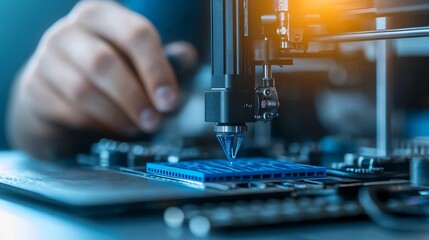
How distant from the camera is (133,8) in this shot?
2.40 m

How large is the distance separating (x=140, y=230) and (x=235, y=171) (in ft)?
0.77

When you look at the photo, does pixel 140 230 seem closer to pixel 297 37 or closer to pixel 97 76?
pixel 297 37

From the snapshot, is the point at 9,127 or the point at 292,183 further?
the point at 9,127

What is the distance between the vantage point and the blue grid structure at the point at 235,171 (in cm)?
102

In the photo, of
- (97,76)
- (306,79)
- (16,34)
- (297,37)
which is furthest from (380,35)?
(16,34)

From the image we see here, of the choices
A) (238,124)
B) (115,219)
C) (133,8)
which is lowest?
(115,219)

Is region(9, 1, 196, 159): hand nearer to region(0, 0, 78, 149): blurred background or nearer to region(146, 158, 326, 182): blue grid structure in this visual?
region(0, 0, 78, 149): blurred background

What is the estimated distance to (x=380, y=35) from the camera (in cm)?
111

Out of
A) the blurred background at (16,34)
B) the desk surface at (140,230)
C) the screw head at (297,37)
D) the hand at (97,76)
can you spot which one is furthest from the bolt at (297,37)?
the blurred background at (16,34)

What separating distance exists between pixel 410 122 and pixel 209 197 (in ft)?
6.33

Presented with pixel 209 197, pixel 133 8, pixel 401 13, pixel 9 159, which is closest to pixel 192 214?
pixel 209 197

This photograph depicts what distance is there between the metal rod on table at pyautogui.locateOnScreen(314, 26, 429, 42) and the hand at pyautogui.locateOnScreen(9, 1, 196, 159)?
0.67m

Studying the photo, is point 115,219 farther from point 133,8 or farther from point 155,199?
point 133,8

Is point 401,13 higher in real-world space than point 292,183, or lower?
higher
